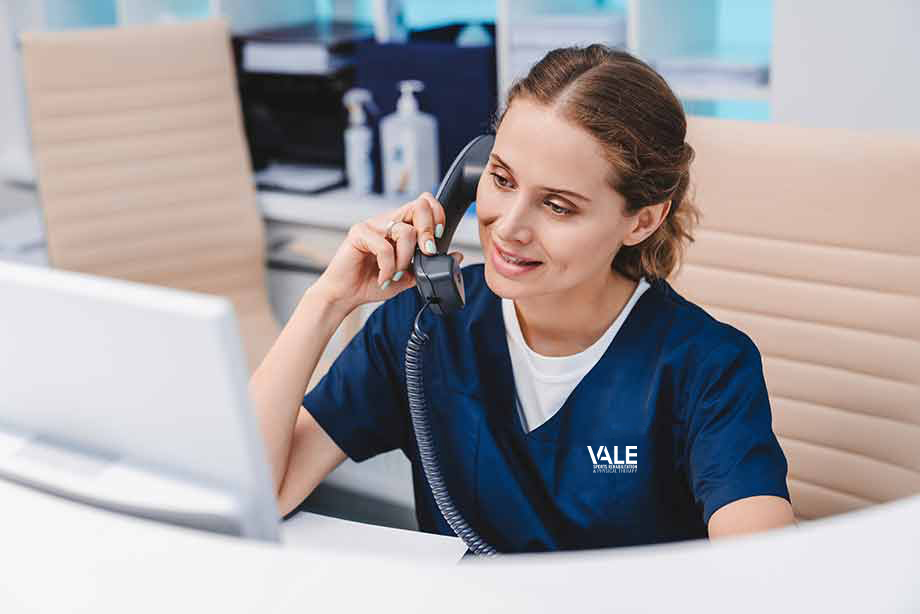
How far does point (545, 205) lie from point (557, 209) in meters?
0.01

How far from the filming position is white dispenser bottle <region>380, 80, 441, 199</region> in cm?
252

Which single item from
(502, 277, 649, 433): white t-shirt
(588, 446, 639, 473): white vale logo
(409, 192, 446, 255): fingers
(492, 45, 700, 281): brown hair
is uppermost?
(492, 45, 700, 281): brown hair

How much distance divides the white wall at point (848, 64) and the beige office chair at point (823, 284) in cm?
70

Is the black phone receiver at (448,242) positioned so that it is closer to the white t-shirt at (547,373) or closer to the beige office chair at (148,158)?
the white t-shirt at (547,373)

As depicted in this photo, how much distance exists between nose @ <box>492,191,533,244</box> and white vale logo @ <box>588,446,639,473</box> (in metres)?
0.25

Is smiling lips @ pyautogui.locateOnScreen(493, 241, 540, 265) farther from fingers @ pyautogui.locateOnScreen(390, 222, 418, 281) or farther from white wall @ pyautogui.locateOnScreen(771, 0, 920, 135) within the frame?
white wall @ pyautogui.locateOnScreen(771, 0, 920, 135)

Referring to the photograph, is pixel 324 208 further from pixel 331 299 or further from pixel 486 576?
pixel 486 576

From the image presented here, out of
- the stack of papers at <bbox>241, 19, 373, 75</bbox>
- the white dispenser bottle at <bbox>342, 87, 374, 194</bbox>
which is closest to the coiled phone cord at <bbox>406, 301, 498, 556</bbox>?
the white dispenser bottle at <bbox>342, 87, 374, 194</bbox>

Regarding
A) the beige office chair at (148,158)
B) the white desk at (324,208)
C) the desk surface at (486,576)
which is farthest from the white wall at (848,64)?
the desk surface at (486,576)

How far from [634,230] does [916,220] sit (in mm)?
382

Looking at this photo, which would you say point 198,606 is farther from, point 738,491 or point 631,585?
point 738,491

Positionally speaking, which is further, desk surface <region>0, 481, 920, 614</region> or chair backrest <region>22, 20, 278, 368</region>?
chair backrest <region>22, 20, 278, 368</region>

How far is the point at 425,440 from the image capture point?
124 centimetres

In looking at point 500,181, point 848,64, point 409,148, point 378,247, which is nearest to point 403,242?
point 378,247
